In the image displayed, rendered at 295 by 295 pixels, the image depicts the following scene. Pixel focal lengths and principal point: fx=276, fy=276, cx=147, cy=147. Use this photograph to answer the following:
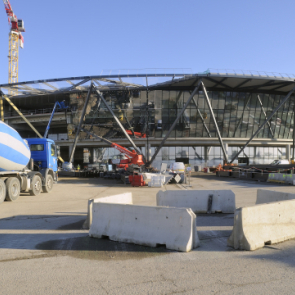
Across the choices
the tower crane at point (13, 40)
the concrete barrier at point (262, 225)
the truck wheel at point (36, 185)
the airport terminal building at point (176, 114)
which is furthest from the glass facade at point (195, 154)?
the tower crane at point (13, 40)

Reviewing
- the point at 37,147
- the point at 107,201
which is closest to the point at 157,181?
the point at 37,147

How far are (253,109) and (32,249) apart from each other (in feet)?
157

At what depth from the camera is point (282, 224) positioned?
6109 millimetres

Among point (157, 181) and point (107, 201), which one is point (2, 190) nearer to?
point (107, 201)

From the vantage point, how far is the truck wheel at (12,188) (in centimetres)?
→ 1240

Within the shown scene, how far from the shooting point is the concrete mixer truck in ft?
39.4

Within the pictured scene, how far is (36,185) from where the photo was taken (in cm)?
1511

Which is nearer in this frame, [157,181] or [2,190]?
[2,190]

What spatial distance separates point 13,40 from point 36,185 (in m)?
87.8

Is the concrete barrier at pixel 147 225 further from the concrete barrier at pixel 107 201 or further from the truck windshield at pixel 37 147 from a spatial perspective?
the truck windshield at pixel 37 147

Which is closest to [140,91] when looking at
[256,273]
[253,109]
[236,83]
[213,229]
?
[236,83]

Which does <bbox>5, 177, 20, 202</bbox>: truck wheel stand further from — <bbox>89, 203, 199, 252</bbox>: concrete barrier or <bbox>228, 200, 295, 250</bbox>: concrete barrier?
<bbox>228, 200, 295, 250</bbox>: concrete barrier

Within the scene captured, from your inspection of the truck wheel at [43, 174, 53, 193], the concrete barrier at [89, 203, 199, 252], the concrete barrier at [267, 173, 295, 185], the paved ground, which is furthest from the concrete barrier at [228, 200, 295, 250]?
the concrete barrier at [267, 173, 295, 185]

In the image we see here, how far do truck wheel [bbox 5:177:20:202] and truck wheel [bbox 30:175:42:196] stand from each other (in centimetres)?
165
